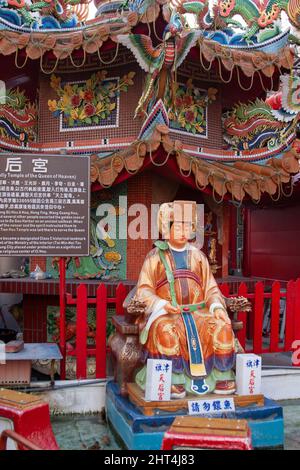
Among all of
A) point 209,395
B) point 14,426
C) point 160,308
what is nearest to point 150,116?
point 160,308

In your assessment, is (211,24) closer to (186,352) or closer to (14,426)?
(186,352)

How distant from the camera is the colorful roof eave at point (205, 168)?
24.2 feet

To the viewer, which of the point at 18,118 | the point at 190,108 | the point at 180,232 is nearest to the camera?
the point at 180,232

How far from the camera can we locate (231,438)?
361 cm

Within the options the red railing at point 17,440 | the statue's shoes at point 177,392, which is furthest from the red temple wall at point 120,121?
the red railing at point 17,440

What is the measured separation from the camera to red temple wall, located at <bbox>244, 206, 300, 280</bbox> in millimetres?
11742

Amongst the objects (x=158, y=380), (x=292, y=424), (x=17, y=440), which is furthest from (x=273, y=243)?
(x=17, y=440)

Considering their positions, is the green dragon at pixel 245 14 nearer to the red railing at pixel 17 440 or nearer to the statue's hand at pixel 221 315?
the statue's hand at pixel 221 315

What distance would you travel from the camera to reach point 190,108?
9.32m

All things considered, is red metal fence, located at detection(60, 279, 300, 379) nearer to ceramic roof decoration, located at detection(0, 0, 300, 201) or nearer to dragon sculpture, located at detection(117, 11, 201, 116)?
ceramic roof decoration, located at detection(0, 0, 300, 201)

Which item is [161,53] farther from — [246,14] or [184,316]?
[184,316]

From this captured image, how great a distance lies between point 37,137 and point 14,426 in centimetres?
634

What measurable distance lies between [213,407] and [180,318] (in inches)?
36.2

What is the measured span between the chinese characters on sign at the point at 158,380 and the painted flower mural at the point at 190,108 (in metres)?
5.38
